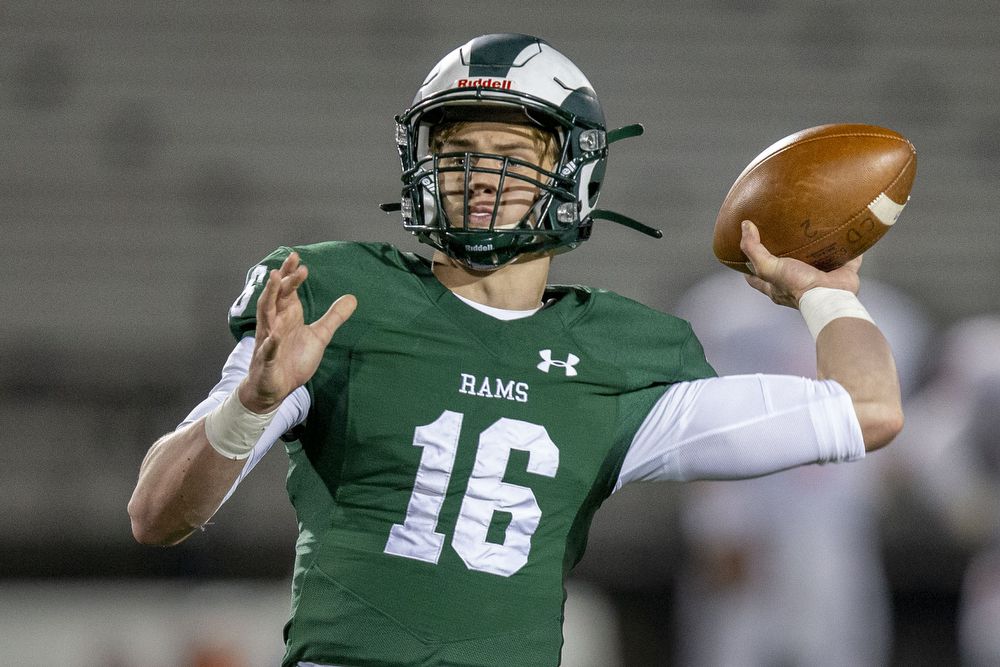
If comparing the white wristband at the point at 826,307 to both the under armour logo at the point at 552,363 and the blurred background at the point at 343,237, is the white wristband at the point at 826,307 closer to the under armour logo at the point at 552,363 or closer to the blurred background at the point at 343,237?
the under armour logo at the point at 552,363

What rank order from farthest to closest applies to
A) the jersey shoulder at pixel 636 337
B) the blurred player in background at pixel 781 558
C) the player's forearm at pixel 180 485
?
the blurred player in background at pixel 781 558, the jersey shoulder at pixel 636 337, the player's forearm at pixel 180 485

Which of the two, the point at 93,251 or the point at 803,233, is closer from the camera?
the point at 803,233

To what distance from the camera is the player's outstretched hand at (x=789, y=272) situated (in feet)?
7.45

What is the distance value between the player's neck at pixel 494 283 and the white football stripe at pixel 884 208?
62cm

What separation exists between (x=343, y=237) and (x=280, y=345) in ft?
15.6

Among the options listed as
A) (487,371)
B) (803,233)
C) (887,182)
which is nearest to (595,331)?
(487,371)

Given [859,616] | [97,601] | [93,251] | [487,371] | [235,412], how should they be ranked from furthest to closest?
[93,251], [97,601], [859,616], [487,371], [235,412]

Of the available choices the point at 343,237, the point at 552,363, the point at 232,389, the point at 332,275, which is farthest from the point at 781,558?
the point at 343,237

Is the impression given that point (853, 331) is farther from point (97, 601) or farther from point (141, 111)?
point (141, 111)

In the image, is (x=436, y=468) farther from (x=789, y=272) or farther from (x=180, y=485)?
(x=789, y=272)

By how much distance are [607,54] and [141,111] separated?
Answer: 2488mm

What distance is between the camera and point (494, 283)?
2201 mm

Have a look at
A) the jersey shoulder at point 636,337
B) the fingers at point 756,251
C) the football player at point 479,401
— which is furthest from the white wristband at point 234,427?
the fingers at point 756,251

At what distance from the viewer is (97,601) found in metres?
4.84
